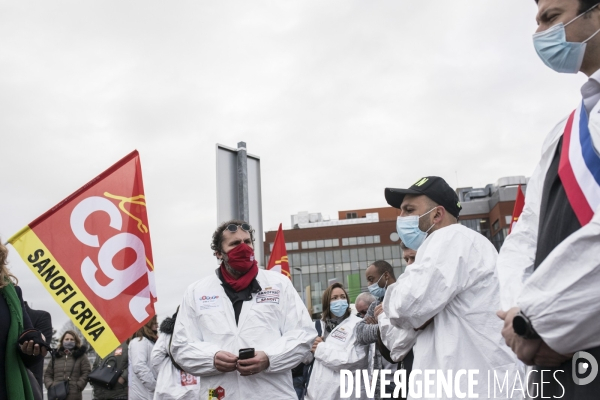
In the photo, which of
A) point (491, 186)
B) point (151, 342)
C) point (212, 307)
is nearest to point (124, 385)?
point (151, 342)

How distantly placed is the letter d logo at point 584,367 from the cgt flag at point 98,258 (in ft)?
16.1

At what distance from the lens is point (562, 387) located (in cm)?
193

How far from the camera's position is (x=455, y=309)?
344 centimetres

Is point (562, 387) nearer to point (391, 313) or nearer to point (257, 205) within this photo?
point (391, 313)

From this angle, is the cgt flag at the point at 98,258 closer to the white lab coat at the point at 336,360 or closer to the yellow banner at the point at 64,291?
the yellow banner at the point at 64,291

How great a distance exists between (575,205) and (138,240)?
522 cm

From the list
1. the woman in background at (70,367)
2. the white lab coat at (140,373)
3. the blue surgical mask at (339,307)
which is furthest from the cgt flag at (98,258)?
the woman in background at (70,367)

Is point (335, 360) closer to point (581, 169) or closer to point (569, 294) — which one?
point (581, 169)

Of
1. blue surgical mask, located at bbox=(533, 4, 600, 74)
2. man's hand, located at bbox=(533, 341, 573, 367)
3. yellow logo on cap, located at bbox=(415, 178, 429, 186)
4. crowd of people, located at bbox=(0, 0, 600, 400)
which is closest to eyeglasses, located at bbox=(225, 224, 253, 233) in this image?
crowd of people, located at bbox=(0, 0, 600, 400)

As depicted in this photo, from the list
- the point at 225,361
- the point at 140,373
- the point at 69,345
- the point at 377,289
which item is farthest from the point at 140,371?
the point at 225,361

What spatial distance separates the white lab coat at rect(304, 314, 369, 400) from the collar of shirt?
16.3 feet

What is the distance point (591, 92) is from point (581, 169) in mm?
316

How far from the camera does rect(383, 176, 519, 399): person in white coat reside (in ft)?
10.8

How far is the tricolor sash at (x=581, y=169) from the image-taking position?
6.07 ft
